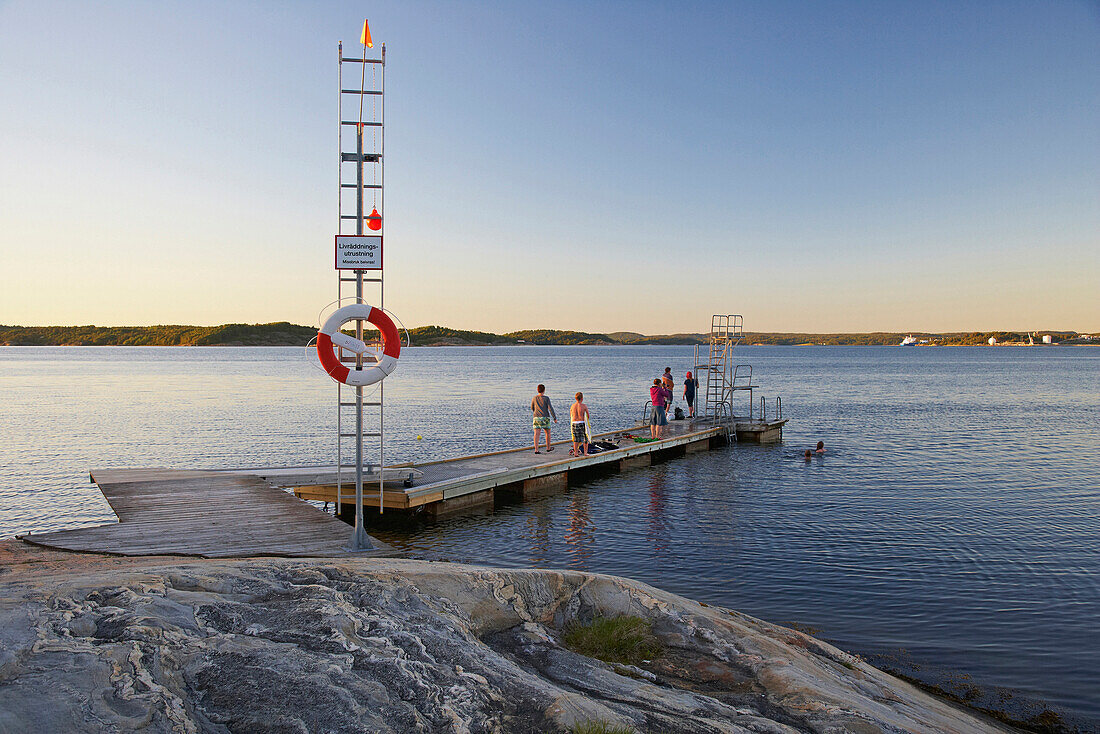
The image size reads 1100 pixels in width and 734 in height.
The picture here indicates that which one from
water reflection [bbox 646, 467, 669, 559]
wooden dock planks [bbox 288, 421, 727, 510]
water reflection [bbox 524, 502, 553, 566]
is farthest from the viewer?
wooden dock planks [bbox 288, 421, 727, 510]

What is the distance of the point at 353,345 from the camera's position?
26.6 feet

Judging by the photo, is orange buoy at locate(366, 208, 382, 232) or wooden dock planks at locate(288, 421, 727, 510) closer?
orange buoy at locate(366, 208, 382, 232)

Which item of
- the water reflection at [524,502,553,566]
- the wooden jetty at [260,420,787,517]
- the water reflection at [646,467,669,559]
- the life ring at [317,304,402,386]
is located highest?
the life ring at [317,304,402,386]

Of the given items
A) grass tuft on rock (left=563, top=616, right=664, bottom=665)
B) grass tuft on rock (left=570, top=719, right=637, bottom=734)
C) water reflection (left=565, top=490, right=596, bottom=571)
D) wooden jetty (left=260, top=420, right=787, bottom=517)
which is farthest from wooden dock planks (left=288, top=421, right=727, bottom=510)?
grass tuft on rock (left=570, top=719, right=637, bottom=734)

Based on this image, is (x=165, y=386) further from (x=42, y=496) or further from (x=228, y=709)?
(x=228, y=709)

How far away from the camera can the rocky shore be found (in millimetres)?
3377

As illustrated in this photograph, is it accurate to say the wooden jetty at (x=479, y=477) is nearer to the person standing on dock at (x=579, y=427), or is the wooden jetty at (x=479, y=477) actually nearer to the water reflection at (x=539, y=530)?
the person standing on dock at (x=579, y=427)

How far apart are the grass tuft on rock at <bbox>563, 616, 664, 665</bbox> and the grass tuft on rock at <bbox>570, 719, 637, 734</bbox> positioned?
4.07 feet

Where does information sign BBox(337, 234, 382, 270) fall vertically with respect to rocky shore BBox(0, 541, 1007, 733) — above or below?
above

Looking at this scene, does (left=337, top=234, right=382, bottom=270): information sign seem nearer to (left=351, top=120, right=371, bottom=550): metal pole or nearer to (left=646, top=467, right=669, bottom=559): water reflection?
(left=351, top=120, right=371, bottom=550): metal pole

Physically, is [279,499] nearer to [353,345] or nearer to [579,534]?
[353,345]

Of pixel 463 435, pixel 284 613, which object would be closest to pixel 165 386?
pixel 463 435

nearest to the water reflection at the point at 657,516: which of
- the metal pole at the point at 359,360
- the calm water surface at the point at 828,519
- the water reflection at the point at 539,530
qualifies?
the calm water surface at the point at 828,519

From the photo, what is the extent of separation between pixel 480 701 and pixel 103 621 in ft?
7.01
